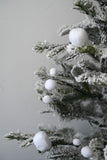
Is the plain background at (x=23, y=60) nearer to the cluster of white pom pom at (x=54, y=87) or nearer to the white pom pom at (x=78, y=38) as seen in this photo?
the cluster of white pom pom at (x=54, y=87)

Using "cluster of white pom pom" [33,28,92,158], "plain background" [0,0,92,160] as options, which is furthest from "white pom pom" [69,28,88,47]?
"plain background" [0,0,92,160]

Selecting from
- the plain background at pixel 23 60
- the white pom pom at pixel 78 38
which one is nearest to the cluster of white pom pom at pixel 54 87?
the white pom pom at pixel 78 38

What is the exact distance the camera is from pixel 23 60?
3.31ft

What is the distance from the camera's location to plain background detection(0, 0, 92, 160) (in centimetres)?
97

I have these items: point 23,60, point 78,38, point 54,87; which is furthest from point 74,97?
point 23,60

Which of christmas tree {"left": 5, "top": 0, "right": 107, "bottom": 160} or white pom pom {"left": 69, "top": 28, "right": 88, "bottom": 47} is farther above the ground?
white pom pom {"left": 69, "top": 28, "right": 88, "bottom": 47}

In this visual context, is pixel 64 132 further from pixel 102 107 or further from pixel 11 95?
pixel 11 95

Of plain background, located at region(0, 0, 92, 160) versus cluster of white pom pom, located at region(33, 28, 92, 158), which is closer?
cluster of white pom pom, located at region(33, 28, 92, 158)

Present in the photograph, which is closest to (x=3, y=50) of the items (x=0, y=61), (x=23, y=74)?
(x=0, y=61)

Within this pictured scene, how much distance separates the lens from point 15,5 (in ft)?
3.31

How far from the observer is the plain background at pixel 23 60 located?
0.97 metres

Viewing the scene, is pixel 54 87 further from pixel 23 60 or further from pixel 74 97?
pixel 23 60

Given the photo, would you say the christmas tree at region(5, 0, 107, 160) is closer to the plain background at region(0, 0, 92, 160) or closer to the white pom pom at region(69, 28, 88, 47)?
the white pom pom at region(69, 28, 88, 47)

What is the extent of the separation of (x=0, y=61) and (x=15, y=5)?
32cm
